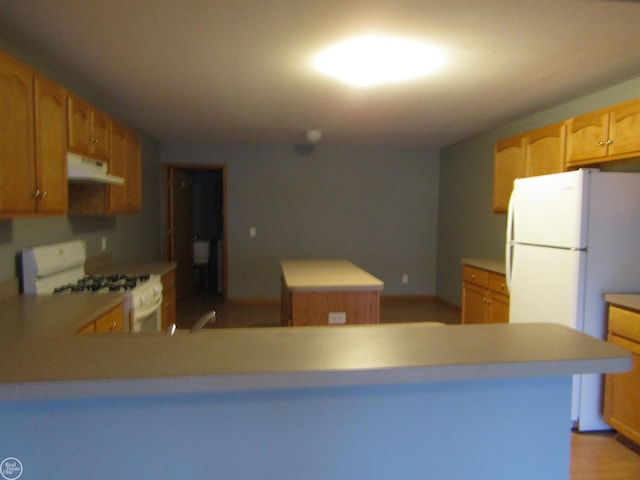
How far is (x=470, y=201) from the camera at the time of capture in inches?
189

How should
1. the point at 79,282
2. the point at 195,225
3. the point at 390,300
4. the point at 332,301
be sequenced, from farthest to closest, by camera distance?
the point at 195,225 < the point at 390,300 < the point at 79,282 < the point at 332,301

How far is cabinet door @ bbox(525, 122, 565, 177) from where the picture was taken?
2.88 meters

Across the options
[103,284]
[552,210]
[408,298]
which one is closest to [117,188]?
[103,284]

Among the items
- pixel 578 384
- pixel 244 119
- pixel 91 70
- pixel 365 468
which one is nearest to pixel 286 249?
pixel 244 119

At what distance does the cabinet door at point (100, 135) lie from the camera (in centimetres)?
269

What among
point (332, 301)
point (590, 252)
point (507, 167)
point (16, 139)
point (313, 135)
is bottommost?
point (332, 301)

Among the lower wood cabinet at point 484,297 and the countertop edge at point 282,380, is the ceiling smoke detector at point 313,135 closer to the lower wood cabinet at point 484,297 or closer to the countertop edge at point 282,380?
the lower wood cabinet at point 484,297

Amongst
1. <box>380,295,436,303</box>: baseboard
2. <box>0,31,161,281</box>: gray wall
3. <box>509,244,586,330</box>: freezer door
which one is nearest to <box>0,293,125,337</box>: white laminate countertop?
<box>0,31,161,281</box>: gray wall

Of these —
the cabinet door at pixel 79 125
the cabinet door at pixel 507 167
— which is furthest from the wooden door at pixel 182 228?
the cabinet door at pixel 507 167

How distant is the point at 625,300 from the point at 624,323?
128mm

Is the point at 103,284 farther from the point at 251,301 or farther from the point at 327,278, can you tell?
the point at 251,301

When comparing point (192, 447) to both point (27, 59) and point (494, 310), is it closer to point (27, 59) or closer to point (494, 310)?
point (27, 59)

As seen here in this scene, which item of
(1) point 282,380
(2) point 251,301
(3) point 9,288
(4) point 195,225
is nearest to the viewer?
(1) point 282,380

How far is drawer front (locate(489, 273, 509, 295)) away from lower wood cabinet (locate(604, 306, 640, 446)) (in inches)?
35.8
